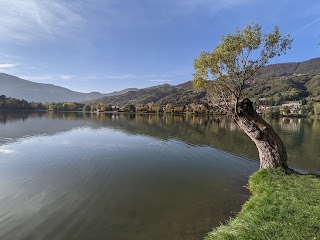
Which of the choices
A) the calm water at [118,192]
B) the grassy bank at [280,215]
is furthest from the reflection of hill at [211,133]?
the grassy bank at [280,215]

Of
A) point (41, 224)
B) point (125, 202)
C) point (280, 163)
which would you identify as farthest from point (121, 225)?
point (280, 163)

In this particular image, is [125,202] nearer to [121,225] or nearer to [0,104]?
[121,225]

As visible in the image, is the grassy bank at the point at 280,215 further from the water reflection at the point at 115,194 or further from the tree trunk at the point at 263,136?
the tree trunk at the point at 263,136

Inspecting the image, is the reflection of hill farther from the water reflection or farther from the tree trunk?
the tree trunk

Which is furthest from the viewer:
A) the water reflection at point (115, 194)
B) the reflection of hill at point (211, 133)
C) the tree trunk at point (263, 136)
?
the reflection of hill at point (211, 133)

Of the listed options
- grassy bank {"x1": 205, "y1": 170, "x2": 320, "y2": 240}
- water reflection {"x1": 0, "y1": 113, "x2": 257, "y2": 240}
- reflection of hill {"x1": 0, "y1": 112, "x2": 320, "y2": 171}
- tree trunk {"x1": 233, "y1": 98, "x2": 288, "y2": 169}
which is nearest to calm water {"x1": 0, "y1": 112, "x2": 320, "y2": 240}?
water reflection {"x1": 0, "y1": 113, "x2": 257, "y2": 240}

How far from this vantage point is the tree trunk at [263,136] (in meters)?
21.8

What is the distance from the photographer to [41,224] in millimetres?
13805

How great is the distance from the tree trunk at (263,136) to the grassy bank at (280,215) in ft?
10.6

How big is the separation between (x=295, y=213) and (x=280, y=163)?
10.2 metres

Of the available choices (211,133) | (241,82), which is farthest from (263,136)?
(211,133)

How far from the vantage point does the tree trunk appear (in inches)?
856

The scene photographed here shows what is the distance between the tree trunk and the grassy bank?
322 centimetres

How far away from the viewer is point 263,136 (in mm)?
21766
